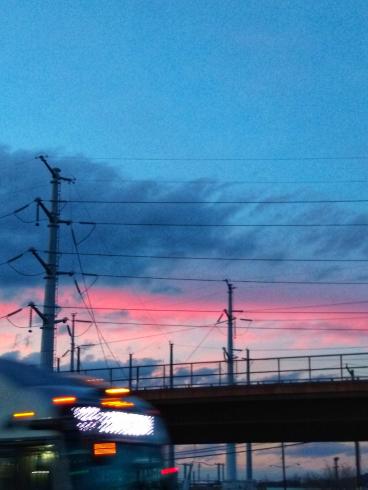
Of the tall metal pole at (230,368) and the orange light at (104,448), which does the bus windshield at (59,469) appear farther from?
the tall metal pole at (230,368)

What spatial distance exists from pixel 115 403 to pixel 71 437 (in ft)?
5.48

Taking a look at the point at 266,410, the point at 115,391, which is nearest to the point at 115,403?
the point at 115,391

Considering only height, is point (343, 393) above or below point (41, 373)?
above

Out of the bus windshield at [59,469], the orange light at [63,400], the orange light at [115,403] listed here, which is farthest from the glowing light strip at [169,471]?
the orange light at [63,400]

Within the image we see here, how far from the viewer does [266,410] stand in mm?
45469

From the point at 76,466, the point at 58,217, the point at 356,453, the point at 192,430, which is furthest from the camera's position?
the point at 356,453

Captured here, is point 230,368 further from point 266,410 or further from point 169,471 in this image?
point 169,471

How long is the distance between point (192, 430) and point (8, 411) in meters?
34.9

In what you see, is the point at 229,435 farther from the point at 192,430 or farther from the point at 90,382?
the point at 90,382

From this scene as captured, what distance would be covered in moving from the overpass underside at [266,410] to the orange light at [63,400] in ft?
108

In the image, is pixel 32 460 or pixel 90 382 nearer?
pixel 32 460

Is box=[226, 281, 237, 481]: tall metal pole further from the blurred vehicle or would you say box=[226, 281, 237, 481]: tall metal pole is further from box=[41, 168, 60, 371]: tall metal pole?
the blurred vehicle

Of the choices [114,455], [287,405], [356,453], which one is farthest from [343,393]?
[114,455]

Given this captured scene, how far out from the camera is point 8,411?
1274 centimetres
